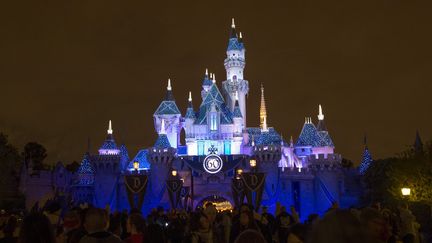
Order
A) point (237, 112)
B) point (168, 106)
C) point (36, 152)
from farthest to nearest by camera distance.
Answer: point (36, 152)
point (168, 106)
point (237, 112)

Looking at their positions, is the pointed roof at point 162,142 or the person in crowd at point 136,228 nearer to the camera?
the person in crowd at point 136,228

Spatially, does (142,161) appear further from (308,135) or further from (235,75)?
(308,135)

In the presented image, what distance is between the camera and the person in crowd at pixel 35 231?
4.48 metres

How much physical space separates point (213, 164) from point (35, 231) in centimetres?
4719

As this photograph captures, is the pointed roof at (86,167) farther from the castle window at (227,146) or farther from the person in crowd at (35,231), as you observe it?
the person in crowd at (35,231)

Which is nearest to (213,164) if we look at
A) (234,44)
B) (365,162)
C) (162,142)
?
(162,142)

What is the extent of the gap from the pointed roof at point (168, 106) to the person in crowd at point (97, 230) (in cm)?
5400

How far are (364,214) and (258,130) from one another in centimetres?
5839

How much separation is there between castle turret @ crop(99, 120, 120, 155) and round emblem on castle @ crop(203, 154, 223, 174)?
38.2 ft

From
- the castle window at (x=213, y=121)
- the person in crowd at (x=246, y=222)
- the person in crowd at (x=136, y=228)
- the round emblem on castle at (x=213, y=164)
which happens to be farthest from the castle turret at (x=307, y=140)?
the person in crowd at (x=136, y=228)

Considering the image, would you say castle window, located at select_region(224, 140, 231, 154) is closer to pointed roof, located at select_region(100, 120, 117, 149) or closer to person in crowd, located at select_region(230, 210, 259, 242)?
pointed roof, located at select_region(100, 120, 117, 149)

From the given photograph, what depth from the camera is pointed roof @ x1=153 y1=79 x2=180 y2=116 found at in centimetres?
5928

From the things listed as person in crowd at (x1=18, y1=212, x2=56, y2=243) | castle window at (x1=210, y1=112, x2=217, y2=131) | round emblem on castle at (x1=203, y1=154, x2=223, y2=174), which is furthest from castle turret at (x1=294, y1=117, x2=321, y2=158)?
person in crowd at (x1=18, y1=212, x2=56, y2=243)

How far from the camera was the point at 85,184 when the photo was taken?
57000mm
